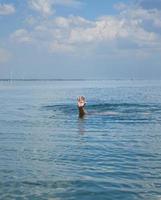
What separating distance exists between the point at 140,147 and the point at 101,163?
4.52 meters

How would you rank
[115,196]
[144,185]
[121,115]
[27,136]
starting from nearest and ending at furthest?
[115,196] < [144,185] < [27,136] < [121,115]

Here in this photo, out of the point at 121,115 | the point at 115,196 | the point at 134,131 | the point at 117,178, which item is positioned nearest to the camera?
the point at 115,196

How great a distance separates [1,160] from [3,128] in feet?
40.1

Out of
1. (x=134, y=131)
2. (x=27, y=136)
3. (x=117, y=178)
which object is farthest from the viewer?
(x=134, y=131)

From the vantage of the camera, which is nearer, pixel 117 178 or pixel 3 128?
pixel 117 178

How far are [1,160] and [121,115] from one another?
21.8 m

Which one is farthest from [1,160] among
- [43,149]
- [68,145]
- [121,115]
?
[121,115]

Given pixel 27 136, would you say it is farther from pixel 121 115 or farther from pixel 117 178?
pixel 121 115

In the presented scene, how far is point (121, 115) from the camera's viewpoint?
126 feet

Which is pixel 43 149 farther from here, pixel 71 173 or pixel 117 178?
pixel 117 178

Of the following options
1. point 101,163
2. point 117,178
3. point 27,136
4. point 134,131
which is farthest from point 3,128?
point 117,178

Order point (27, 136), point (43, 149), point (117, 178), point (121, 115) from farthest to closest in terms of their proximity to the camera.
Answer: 1. point (121, 115)
2. point (27, 136)
3. point (43, 149)
4. point (117, 178)

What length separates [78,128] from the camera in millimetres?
29422

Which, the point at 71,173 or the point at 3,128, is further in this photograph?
the point at 3,128
